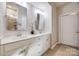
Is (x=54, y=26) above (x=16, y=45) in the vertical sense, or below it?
above

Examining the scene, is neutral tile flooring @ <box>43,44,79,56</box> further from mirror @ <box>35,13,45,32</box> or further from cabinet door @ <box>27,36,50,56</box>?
mirror @ <box>35,13,45,32</box>

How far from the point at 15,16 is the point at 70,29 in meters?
0.80

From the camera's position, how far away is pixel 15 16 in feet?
4.52

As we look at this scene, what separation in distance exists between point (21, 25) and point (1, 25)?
0.89 ft

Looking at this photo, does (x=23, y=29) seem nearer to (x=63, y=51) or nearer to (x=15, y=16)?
(x=15, y=16)

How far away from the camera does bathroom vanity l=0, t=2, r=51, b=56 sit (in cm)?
128

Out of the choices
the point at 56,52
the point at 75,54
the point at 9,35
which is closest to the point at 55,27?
the point at 56,52

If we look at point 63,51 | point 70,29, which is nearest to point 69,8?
point 70,29

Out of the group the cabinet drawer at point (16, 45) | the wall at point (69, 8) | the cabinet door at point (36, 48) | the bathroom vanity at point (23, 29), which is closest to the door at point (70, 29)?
the wall at point (69, 8)

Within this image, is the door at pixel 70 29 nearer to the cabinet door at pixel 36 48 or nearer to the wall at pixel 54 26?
the wall at pixel 54 26

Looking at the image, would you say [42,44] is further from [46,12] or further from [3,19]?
[3,19]

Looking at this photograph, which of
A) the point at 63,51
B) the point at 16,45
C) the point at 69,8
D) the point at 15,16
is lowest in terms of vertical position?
the point at 63,51

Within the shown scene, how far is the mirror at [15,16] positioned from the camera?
1325 millimetres

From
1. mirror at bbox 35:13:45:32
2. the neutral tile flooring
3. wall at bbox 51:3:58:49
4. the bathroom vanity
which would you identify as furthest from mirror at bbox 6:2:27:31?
the neutral tile flooring
